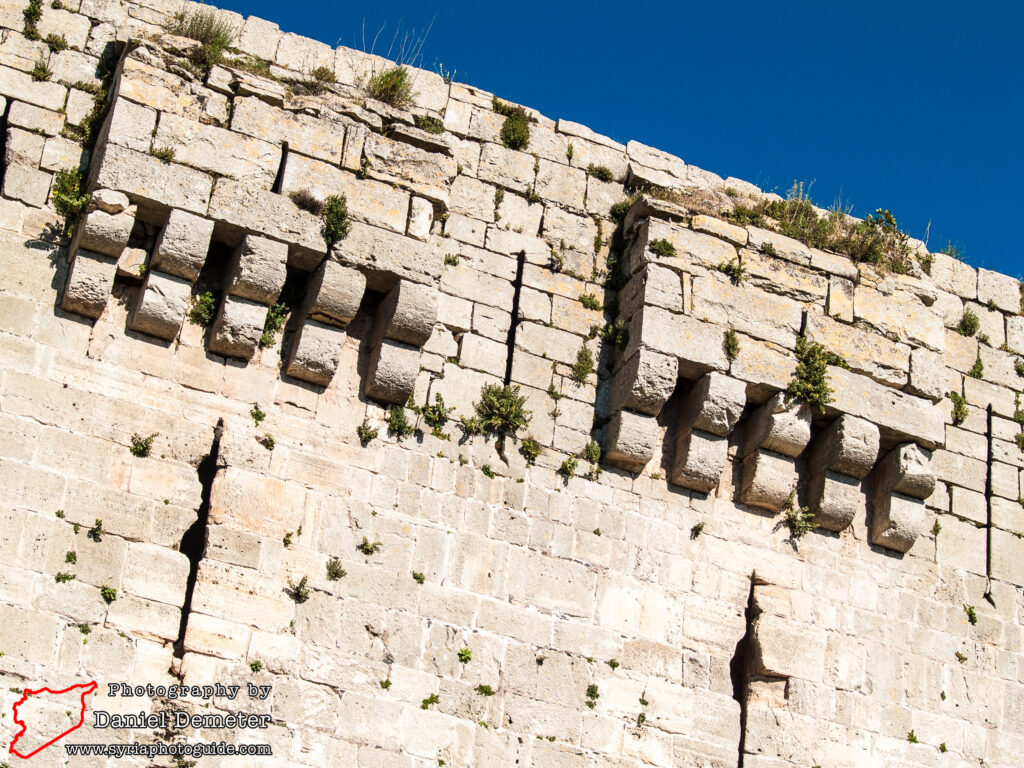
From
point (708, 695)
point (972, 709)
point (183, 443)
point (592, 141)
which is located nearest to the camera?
point (183, 443)

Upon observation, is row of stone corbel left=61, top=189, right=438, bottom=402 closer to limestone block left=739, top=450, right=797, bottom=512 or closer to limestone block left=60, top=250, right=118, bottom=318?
limestone block left=60, top=250, right=118, bottom=318

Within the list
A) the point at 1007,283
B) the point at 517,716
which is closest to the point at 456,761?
the point at 517,716

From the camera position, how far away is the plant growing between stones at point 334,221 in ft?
33.1

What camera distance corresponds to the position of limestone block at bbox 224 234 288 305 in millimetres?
9789

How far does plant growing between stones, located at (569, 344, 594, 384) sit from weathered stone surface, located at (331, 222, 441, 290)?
53.0 inches

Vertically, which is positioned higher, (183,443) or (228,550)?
(183,443)

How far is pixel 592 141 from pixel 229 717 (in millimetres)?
5615

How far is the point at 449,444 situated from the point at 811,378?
2864 millimetres

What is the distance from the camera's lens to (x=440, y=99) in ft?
37.5

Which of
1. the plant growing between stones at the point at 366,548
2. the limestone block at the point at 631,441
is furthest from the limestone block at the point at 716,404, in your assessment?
the plant growing between stones at the point at 366,548

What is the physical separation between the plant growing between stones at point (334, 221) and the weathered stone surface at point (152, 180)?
817 mm

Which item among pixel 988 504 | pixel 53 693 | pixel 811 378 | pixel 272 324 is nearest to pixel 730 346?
pixel 811 378

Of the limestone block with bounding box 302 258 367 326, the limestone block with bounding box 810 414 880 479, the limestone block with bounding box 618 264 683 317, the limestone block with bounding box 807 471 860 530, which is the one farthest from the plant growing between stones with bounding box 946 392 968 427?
the limestone block with bounding box 302 258 367 326

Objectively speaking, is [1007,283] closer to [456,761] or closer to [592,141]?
[592,141]
